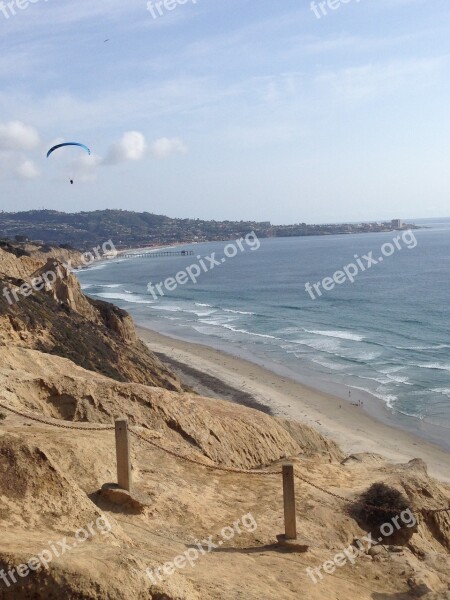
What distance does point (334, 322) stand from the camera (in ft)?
199

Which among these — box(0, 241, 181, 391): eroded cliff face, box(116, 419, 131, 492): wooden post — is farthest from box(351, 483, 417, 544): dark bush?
box(0, 241, 181, 391): eroded cliff face

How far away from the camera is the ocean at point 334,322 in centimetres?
3894

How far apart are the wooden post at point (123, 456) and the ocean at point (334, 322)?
23.3m

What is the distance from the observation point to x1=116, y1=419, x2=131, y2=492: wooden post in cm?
1157

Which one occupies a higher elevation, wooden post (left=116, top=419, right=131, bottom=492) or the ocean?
wooden post (left=116, top=419, right=131, bottom=492)

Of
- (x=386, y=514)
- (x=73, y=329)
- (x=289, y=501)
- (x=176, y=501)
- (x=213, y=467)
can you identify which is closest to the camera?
(x=289, y=501)

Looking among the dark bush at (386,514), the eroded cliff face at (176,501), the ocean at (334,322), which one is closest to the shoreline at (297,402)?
the ocean at (334,322)

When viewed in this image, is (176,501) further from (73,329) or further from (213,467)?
(73,329)

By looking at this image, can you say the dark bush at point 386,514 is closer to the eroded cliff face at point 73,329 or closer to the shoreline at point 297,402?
the shoreline at point 297,402

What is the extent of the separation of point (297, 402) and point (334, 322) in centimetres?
2491

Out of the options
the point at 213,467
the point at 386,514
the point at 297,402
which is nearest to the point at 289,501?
the point at 213,467

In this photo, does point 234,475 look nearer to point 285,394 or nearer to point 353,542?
point 353,542

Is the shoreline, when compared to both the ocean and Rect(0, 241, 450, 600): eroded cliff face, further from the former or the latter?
Rect(0, 241, 450, 600): eroded cliff face

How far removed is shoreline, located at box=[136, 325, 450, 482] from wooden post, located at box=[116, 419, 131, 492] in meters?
18.1
